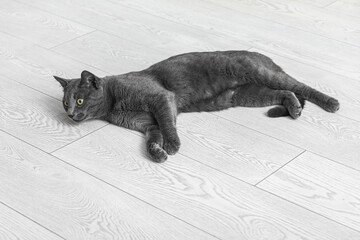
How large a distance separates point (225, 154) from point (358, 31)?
138 cm

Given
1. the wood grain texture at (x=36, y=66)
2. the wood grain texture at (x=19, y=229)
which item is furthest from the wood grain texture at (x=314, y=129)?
the wood grain texture at (x=19, y=229)

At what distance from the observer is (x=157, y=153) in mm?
1997

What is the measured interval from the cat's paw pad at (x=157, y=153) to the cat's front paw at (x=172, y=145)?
3cm

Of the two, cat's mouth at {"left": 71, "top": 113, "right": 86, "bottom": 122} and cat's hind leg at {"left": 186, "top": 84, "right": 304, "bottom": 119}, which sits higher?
cat's hind leg at {"left": 186, "top": 84, "right": 304, "bottom": 119}

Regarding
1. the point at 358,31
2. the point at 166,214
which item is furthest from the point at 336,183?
the point at 358,31

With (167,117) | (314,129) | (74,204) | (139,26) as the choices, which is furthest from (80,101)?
(139,26)

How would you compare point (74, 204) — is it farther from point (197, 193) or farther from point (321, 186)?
point (321, 186)

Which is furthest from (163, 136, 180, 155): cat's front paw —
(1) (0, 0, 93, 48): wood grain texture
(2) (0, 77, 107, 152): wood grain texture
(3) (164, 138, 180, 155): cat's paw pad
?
(1) (0, 0, 93, 48): wood grain texture

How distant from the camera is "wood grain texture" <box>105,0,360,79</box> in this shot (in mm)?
2727

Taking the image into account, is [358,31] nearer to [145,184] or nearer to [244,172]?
[244,172]

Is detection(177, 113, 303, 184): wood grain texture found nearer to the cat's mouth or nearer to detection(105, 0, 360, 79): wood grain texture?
the cat's mouth

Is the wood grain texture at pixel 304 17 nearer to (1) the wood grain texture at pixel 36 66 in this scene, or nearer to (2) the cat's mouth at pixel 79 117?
(1) the wood grain texture at pixel 36 66

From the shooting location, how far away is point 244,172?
6.40 feet

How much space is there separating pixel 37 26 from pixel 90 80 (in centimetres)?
104
